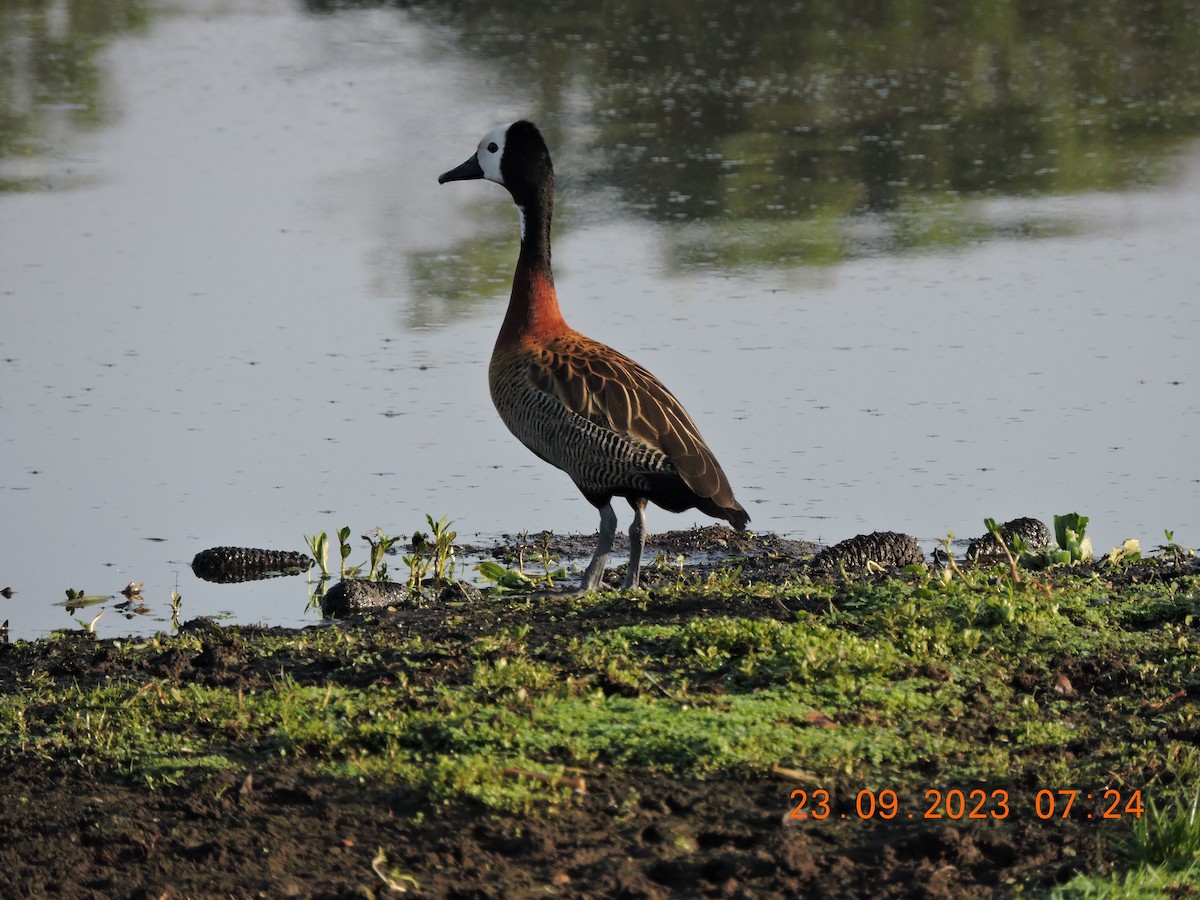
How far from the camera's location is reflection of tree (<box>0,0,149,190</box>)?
691 inches

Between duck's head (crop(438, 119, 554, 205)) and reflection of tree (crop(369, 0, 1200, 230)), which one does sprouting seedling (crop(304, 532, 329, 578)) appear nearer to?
duck's head (crop(438, 119, 554, 205))

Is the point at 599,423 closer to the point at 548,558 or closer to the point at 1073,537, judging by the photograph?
the point at 548,558

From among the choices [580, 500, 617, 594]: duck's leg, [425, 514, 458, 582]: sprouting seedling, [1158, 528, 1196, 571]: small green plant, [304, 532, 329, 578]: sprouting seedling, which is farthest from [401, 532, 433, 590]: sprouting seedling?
[1158, 528, 1196, 571]: small green plant

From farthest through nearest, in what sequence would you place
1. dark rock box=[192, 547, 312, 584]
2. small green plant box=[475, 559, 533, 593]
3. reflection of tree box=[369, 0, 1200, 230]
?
reflection of tree box=[369, 0, 1200, 230]
dark rock box=[192, 547, 312, 584]
small green plant box=[475, 559, 533, 593]

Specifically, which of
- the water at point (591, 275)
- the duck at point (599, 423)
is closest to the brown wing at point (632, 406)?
the duck at point (599, 423)

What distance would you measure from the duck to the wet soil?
2.39m

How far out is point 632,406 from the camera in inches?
280

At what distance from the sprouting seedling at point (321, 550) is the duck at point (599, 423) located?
0.93 metres

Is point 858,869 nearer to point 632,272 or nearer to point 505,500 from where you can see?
point 505,500

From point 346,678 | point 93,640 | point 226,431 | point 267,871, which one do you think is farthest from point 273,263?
point 267,871

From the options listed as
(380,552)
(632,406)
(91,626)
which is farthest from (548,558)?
(91,626)

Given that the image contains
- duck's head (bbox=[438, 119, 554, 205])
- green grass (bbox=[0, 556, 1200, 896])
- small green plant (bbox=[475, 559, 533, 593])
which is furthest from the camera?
duck's head (bbox=[438, 119, 554, 205])
